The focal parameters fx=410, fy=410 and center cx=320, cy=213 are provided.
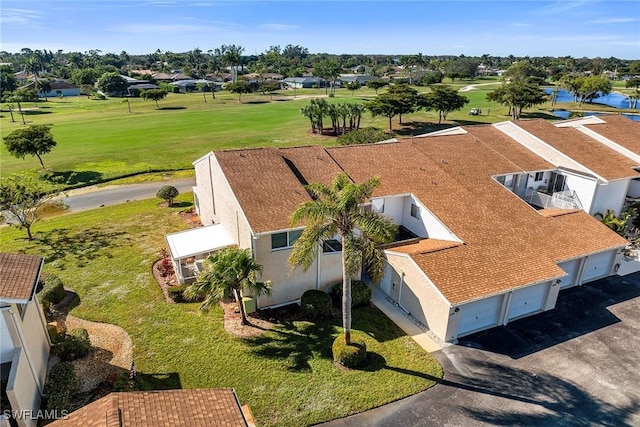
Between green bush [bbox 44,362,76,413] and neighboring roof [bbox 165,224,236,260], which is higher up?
neighboring roof [bbox 165,224,236,260]

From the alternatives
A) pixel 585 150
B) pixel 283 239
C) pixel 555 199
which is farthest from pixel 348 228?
pixel 585 150

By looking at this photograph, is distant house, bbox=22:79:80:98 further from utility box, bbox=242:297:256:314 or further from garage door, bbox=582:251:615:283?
garage door, bbox=582:251:615:283

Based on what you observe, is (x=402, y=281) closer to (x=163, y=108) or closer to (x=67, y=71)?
(x=163, y=108)

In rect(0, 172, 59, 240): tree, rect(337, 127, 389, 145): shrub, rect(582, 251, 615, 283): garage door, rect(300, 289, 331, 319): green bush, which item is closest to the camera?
rect(300, 289, 331, 319): green bush

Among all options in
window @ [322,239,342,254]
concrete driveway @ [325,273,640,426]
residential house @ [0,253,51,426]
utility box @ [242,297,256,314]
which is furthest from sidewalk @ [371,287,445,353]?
residential house @ [0,253,51,426]

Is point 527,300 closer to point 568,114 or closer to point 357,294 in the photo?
point 357,294

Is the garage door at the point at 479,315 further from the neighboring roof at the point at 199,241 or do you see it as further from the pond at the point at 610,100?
the pond at the point at 610,100

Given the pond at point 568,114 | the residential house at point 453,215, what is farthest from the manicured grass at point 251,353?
the pond at point 568,114

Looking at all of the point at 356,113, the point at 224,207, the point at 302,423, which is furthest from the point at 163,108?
the point at 302,423
